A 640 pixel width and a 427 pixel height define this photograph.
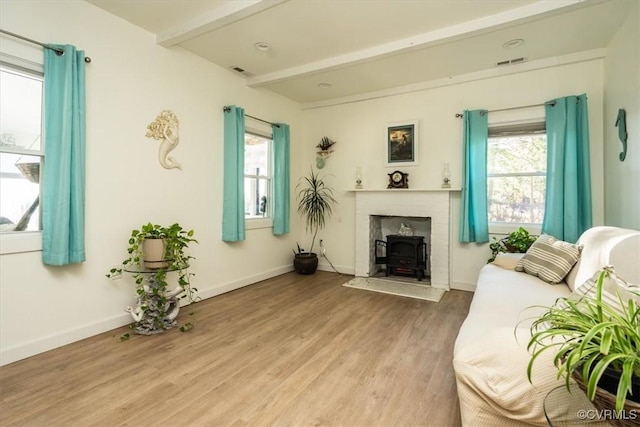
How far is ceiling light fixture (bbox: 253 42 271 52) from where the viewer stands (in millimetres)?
3287

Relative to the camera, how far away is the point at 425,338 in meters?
2.64

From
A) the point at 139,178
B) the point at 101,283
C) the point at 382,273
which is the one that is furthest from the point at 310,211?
the point at 101,283

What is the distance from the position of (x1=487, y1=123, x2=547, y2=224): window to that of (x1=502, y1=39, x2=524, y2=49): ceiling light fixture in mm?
960

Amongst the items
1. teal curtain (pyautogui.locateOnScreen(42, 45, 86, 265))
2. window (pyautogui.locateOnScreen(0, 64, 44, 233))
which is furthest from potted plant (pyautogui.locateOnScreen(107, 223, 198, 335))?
window (pyautogui.locateOnScreen(0, 64, 44, 233))

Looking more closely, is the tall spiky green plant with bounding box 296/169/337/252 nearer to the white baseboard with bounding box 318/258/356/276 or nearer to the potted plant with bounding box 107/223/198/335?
the white baseboard with bounding box 318/258/356/276

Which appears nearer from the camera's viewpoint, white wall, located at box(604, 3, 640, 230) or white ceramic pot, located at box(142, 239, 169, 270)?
white wall, located at box(604, 3, 640, 230)

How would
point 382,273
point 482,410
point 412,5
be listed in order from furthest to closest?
point 382,273 → point 412,5 → point 482,410

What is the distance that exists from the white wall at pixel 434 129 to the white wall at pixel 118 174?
170 cm

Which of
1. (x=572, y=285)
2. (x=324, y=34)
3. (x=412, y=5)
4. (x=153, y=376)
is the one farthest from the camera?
(x=324, y=34)

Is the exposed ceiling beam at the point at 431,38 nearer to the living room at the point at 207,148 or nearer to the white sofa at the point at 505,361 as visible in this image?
the living room at the point at 207,148

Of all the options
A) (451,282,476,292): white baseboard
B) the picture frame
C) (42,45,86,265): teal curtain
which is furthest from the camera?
the picture frame

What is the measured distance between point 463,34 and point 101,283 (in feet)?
12.9

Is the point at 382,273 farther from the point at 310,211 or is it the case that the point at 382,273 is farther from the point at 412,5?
the point at 412,5

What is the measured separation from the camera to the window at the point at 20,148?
226 cm
